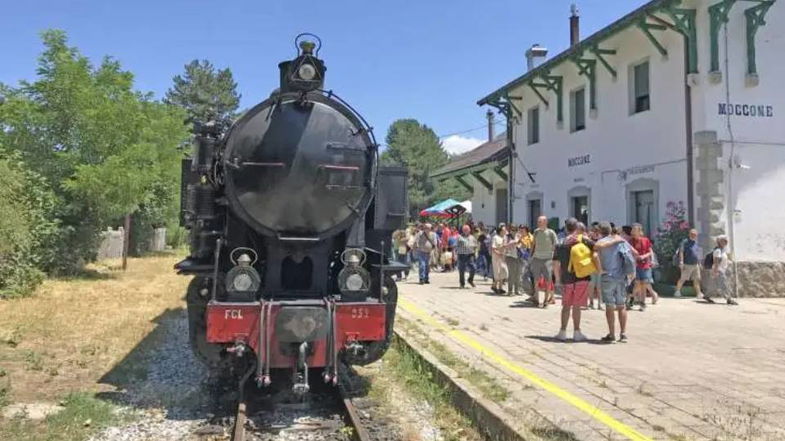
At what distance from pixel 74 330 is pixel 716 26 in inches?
503

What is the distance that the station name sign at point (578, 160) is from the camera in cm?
1736

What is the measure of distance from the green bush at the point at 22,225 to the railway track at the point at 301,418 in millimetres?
8344

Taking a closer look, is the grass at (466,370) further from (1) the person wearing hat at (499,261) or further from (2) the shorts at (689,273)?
(2) the shorts at (689,273)

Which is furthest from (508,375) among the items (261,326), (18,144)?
(18,144)

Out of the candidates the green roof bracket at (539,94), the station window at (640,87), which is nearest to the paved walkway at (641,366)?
the station window at (640,87)

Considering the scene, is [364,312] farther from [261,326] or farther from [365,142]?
[365,142]

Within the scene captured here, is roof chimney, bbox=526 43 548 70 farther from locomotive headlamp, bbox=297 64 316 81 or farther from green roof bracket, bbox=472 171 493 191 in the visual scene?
locomotive headlamp, bbox=297 64 316 81

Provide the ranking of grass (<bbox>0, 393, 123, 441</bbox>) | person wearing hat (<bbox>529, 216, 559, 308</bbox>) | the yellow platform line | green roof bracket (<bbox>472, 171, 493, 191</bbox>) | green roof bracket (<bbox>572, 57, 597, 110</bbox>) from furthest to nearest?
green roof bracket (<bbox>472, 171, 493, 191</bbox>), green roof bracket (<bbox>572, 57, 597, 110</bbox>), person wearing hat (<bbox>529, 216, 559, 308</bbox>), grass (<bbox>0, 393, 123, 441</bbox>), the yellow platform line

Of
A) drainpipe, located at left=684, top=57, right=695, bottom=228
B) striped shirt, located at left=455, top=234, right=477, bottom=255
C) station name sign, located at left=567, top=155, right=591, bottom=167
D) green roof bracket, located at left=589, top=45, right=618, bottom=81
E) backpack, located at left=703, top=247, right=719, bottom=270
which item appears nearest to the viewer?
backpack, located at left=703, top=247, right=719, bottom=270

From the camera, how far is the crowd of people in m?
8.39

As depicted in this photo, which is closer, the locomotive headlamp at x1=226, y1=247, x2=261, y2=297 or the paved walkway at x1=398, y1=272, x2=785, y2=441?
the paved walkway at x1=398, y1=272, x2=785, y2=441

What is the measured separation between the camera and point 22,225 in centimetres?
1274

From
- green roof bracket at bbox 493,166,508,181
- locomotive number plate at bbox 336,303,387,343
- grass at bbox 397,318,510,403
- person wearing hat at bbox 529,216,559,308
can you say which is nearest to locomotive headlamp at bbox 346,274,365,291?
locomotive number plate at bbox 336,303,387,343

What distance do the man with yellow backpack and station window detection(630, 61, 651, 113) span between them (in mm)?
8013
